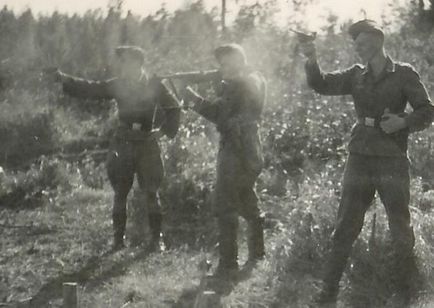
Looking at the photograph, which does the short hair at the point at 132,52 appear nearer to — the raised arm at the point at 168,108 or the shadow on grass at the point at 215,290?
the raised arm at the point at 168,108

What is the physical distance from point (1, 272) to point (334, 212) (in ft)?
10.1

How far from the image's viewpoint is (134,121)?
25.8 ft

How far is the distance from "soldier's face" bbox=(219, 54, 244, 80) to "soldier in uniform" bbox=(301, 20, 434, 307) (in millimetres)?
1077

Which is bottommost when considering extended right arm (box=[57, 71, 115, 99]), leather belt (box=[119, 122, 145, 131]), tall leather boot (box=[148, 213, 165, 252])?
tall leather boot (box=[148, 213, 165, 252])

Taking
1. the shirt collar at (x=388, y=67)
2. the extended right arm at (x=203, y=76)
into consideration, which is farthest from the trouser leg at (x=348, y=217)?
the extended right arm at (x=203, y=76)

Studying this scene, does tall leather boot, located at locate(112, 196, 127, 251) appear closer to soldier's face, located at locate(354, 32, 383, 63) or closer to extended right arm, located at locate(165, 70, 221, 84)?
extended right arm, located at locate(165, 70, 221, 84)

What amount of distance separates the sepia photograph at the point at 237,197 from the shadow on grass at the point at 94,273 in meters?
0.02

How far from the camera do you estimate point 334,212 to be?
284 inches

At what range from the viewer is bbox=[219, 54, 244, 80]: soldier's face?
274 inches

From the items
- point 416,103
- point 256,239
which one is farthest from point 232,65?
point 416,103

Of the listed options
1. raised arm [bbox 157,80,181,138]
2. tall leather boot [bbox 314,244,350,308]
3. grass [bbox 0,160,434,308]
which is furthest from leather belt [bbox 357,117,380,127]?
raised arm [bbox 157,80,181,138]

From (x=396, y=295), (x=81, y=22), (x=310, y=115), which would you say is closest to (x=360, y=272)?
(x=396, y=295)

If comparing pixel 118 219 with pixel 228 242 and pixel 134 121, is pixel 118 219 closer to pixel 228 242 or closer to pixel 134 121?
pixel 134 121

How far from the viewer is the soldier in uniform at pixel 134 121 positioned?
307 inches
